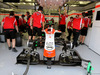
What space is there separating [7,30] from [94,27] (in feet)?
11.3

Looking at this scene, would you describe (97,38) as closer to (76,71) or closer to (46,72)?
(76,71)

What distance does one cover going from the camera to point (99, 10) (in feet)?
10.7

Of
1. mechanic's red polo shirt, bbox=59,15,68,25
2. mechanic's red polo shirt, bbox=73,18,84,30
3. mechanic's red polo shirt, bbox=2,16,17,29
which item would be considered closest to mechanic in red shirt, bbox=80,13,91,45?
Result: mechanic's red polo shirt, bbox=73,18,84,30

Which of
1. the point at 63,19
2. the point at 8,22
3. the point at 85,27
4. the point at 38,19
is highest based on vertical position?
the point at 63,19

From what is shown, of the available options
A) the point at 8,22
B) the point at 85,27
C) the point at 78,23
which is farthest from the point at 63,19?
the point at 8,22

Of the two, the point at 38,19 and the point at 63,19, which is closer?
the point at 38,19

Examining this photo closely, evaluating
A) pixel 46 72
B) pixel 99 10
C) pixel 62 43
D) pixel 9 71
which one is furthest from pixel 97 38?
pixel 9 71

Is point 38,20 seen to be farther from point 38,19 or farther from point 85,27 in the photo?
point 85,27

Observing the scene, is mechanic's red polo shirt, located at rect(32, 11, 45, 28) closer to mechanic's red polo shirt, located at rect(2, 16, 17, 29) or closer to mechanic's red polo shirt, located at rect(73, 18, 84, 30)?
mechanic's red polo shirt, located at rect(2, 16, 17, 29)

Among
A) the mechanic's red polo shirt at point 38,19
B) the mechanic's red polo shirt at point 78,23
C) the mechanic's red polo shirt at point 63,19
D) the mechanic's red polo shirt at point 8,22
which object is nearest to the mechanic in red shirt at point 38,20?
the mechanic's red polo shirt at point 38,19

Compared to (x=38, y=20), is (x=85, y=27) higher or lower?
lower

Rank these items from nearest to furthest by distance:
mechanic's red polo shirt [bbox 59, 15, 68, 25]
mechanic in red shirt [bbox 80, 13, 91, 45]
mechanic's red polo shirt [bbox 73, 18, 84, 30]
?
mechanic's red polo shirt [bbox 73, 18, 84, 30] → mechanic in red shirt [bbox 80, 13, 91, 45] → mechanic's red polo shirt [bbox 59, 15, 68, 25]

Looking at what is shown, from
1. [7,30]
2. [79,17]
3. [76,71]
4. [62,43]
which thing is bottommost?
[76,71]

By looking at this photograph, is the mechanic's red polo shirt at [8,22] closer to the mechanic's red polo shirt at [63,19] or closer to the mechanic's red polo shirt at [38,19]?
the mechanic's red polo shirt at [38,19]
